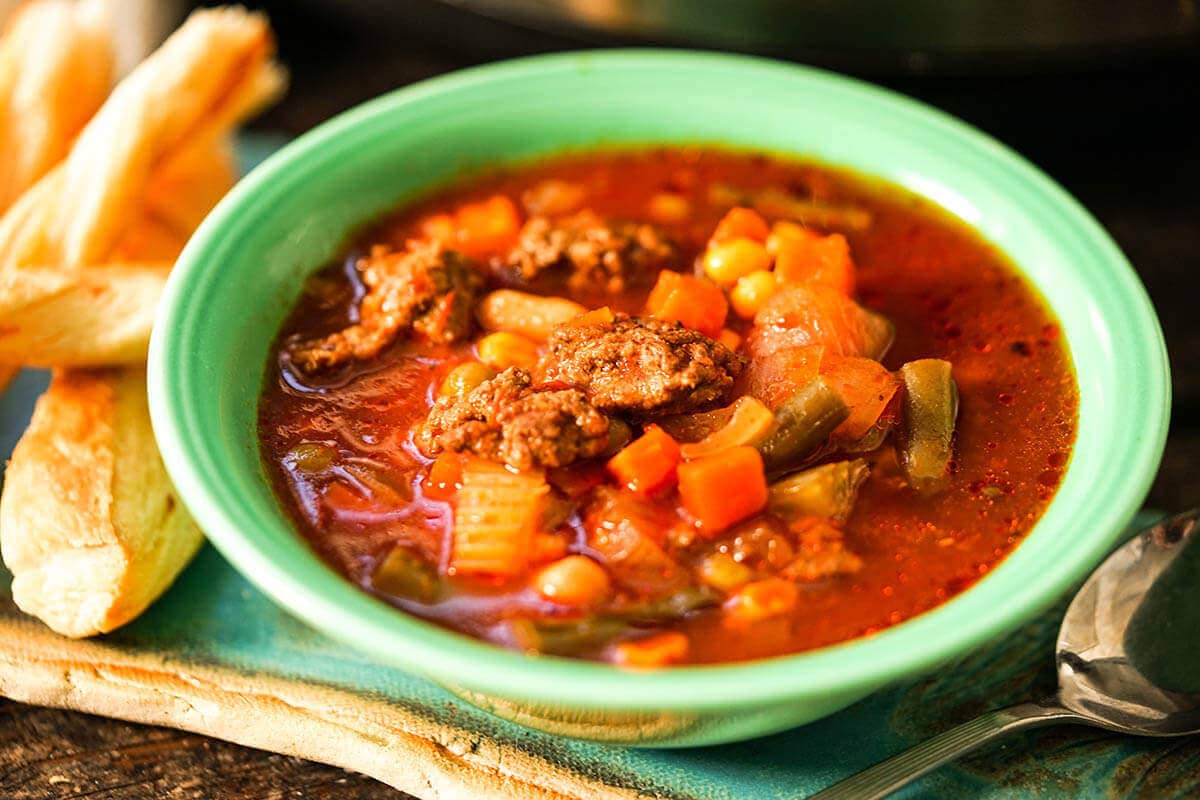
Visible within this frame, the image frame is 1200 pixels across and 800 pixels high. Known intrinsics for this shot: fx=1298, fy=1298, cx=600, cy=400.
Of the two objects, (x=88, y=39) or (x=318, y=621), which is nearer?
(x=318, y=621)

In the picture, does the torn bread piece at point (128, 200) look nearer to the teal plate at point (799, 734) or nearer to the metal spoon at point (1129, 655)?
the teal plate at point (799, 734)

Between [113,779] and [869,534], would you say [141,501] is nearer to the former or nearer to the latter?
[113,779]

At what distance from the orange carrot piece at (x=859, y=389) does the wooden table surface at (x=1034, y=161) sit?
1.88 ft

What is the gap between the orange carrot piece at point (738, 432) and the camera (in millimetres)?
2975

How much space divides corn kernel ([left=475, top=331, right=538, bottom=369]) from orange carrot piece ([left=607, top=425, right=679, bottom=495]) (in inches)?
20.5

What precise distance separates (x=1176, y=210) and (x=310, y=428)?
3.53 metres

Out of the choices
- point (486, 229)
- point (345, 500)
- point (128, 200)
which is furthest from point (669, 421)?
point (128, 200)

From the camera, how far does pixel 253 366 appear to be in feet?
10.8

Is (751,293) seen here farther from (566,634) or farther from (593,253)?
(566,634)

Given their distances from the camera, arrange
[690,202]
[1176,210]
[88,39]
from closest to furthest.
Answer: [690,202], [88,39], [1176,210]

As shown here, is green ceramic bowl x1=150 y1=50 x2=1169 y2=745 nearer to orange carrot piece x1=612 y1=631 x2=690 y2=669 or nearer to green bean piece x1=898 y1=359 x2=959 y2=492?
orange carrot piece x1=612 y1=631 x2=690 y2=669

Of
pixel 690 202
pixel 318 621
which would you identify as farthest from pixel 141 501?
pixel 690 202

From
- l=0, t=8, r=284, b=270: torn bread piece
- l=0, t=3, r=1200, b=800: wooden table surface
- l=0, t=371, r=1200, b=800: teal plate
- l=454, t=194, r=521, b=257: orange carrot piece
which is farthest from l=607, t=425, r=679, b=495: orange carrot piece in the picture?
l=0, t=8, r=284, b=270: torn bread piece

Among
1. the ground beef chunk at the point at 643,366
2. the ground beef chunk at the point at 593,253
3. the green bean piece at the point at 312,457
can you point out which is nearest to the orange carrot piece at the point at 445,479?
the green bean piece at the point at 312,457
